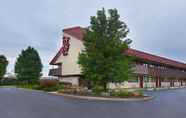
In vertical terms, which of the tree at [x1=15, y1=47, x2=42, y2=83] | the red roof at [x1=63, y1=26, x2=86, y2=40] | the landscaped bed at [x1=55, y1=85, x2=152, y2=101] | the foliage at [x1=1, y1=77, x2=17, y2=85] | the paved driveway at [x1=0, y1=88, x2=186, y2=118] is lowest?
the paved driveway at [x1=0, y1=88, x2=186, y2=118]

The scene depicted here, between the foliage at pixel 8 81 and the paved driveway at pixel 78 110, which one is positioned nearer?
the paved driveway at pixel 78 110

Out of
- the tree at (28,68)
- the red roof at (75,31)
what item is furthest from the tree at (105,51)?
the tree at (28,68)

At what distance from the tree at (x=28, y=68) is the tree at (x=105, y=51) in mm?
23411

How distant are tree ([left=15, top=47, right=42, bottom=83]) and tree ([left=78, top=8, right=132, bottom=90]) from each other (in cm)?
2341

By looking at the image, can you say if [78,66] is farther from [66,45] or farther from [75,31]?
[75,31]

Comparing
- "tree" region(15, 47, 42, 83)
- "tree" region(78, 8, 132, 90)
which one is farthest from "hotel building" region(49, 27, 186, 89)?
"tree" region(78, 8, 132, 90)

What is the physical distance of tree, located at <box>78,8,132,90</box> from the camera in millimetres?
30878

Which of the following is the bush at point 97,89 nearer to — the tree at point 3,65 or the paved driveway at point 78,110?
the paved driveway at point 78,110

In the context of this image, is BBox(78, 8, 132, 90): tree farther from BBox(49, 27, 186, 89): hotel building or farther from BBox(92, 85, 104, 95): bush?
BBox(49, 27, 186, 89): hotel building

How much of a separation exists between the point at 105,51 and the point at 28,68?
86.6 feet

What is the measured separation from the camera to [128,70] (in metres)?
31.9

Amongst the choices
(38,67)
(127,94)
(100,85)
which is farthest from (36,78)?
(127,94)

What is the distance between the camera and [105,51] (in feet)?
104

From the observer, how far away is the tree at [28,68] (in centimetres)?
5406
